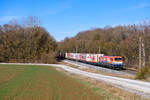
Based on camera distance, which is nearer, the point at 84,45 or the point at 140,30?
the point at 140,30

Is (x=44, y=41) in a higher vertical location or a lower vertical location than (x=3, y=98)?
higher

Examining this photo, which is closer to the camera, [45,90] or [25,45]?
[45,90]

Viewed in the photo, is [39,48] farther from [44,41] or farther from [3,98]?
[3,98]

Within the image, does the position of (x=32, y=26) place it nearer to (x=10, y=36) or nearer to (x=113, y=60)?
(x=10, y=36)

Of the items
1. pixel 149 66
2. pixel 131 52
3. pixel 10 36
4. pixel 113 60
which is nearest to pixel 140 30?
→ pixel 131 52

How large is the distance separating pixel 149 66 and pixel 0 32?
56.3 metres

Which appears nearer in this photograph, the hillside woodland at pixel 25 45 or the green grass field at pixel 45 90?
the green grass field at pixel 45 90

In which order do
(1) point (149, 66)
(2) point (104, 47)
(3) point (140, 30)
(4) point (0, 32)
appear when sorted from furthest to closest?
(2) point (104, 47)
(4) point (0, 32)
(3) point (140, 30)
(1) point (149, 66)

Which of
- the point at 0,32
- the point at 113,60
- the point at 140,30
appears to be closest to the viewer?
the point at 113,60

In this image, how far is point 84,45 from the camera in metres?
90.3

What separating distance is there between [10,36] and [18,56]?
8414 mm

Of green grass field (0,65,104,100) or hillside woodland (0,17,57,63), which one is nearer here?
green grass field (0,65,104,100)

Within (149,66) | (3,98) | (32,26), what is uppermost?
(32,26)

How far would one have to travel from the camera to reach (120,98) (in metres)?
13.7
